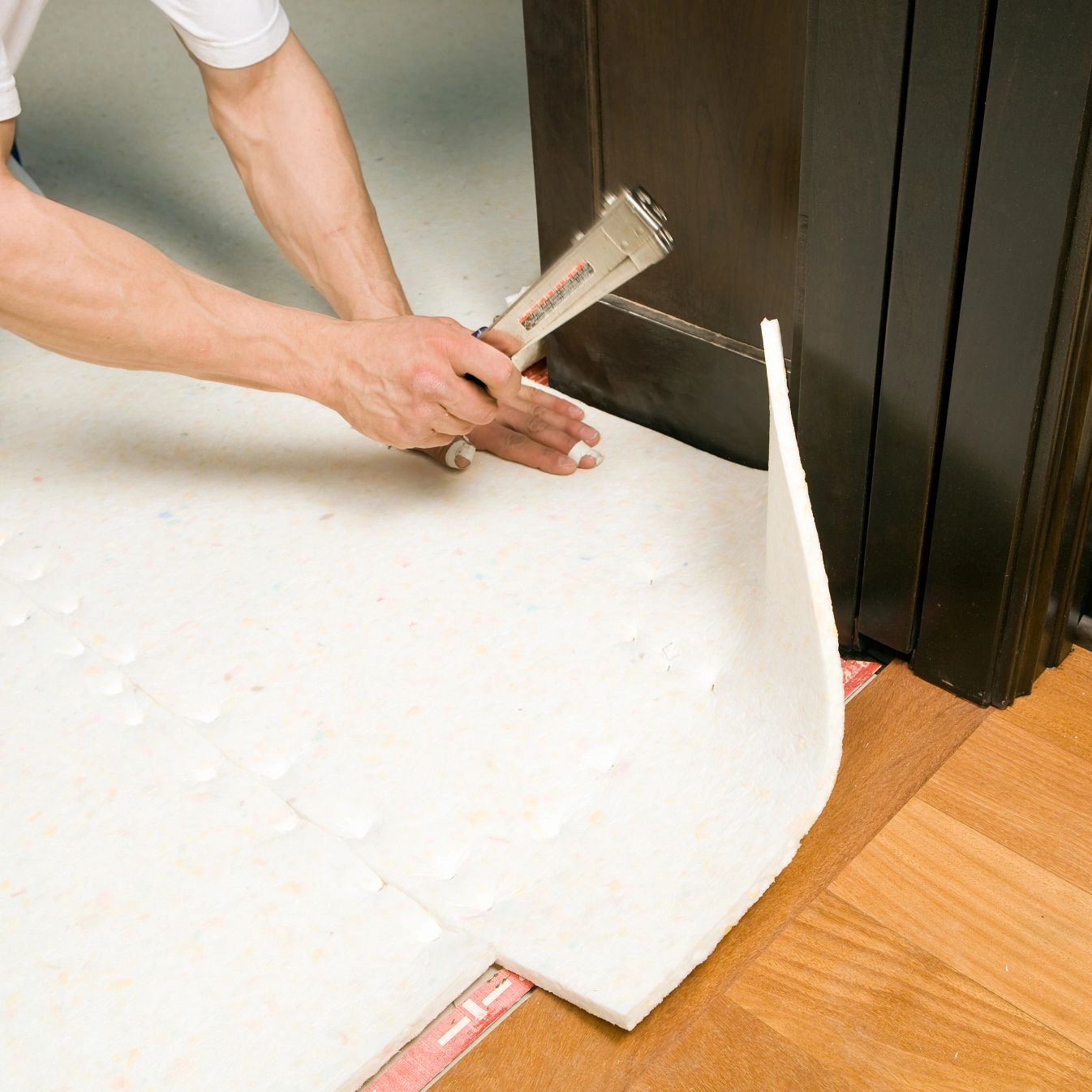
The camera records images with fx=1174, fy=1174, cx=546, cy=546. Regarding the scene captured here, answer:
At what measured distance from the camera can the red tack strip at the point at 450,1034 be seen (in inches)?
32.2

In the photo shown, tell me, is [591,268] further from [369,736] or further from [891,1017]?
[891,1017]

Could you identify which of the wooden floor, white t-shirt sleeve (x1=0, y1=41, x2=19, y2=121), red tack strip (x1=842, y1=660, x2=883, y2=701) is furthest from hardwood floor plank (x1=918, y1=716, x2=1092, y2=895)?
white t-shirt sleeve (x1=0, y1=41, x2=19, y2=121)

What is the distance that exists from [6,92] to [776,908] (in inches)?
40.5

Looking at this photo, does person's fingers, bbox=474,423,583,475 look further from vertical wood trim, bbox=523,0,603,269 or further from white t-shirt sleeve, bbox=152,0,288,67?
white t-shirt sleeve, bbox=152,0,288,67

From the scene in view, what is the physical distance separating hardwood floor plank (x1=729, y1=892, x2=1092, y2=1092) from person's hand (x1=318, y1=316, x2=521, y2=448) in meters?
0.57

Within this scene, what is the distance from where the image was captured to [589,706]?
1056 mm

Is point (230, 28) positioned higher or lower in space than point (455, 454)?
higher

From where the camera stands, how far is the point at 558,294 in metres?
1.13

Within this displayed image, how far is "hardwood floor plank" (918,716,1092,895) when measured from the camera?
0.94 metres

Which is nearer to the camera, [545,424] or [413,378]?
[413,378]

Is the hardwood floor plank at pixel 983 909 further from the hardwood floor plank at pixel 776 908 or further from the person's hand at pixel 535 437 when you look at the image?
the person's hand at pixel 535 437

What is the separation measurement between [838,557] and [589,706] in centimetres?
28

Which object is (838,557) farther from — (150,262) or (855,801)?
(150,262)

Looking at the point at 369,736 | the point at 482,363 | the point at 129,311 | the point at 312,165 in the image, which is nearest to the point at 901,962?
the point at 369,736
